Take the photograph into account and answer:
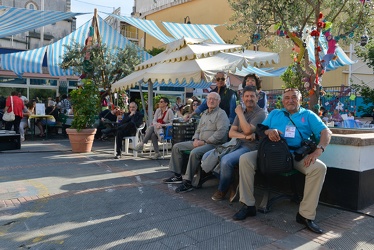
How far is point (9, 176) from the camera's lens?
18.9 ft

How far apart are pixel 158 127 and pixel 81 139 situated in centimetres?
231

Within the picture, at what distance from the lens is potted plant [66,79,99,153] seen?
Answer: 8.24 metres

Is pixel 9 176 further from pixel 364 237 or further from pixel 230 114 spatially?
pixel 364 237

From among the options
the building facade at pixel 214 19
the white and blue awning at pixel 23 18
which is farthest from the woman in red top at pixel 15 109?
the building facade at pixel 214 19

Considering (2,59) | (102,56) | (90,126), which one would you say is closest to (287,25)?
(90,126)

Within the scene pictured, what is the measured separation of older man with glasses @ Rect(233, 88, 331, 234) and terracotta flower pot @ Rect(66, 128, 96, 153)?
5.63 meters

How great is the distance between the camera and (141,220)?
3727 millimetres

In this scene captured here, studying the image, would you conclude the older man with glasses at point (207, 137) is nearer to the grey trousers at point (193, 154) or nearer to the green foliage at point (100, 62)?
the grey trousers at point (193, 154)

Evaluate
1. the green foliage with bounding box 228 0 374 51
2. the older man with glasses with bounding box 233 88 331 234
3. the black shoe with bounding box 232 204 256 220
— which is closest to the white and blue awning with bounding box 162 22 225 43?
the green foliage with bounding box 228 0 374 51

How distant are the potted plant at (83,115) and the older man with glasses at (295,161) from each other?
5515 millimetres

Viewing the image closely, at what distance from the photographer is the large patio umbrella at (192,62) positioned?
7000 millimetres

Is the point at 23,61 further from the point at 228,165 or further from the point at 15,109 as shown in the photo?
Answer: the point at 228,165

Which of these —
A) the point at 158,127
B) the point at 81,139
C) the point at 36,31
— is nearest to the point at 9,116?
the point at 81,139

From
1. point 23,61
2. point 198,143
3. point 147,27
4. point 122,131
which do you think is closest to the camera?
point 198,143
